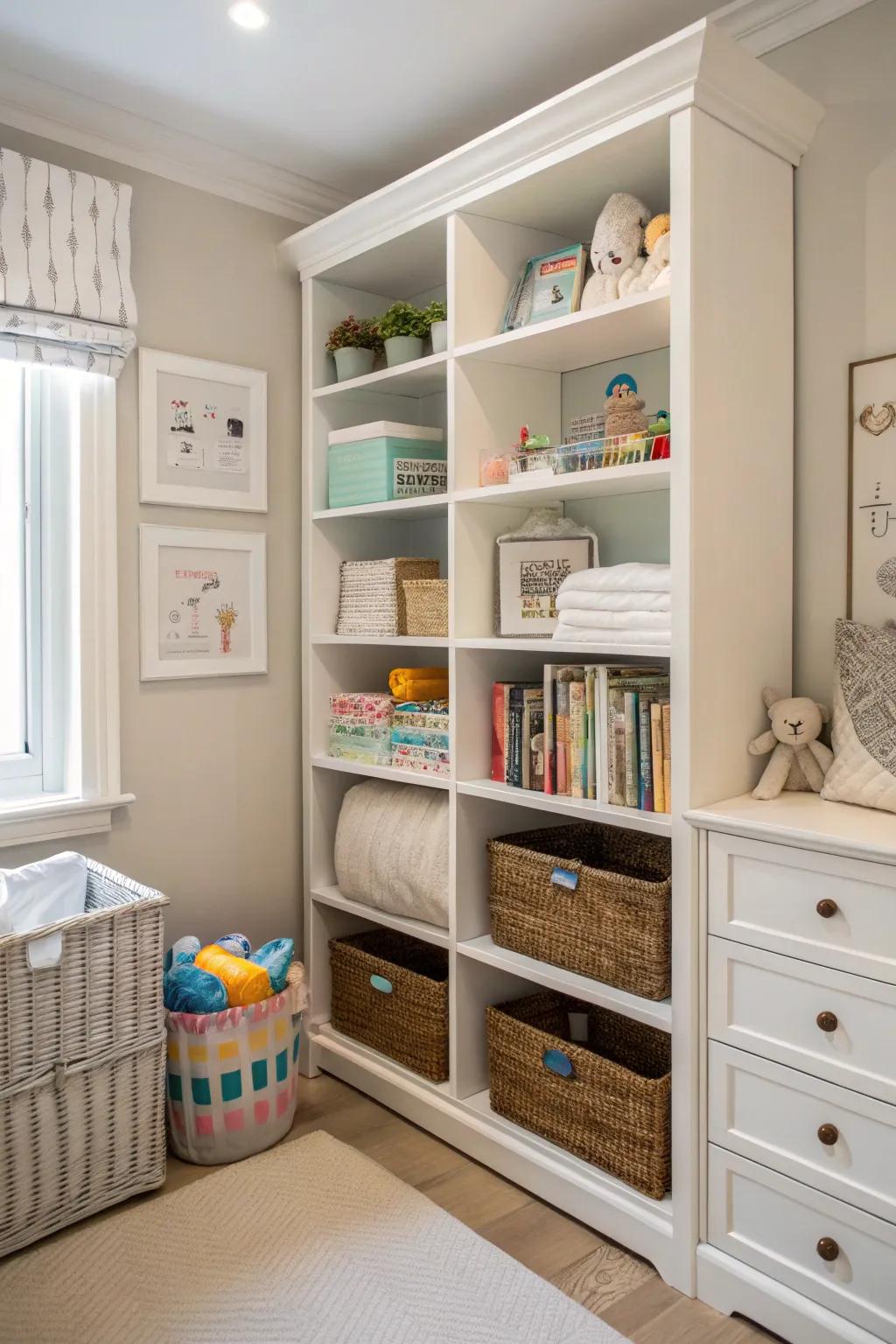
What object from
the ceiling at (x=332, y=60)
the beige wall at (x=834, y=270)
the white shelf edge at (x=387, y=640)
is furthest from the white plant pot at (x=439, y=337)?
the beige wall at (x=834, y=270)

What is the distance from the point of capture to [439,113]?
7.98 feet

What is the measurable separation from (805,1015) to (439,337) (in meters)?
1.74

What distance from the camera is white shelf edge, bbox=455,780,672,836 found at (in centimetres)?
191

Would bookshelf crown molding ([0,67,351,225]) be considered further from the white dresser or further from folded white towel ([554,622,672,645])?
the white dresser

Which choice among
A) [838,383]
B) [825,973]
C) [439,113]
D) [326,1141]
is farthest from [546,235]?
[326,1141]

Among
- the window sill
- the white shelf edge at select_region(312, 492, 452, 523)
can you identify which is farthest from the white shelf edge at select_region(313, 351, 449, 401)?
the window sill

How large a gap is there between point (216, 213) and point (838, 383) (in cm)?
175

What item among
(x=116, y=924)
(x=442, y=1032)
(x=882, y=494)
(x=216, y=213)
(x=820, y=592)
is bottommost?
(x=442, y=1032)

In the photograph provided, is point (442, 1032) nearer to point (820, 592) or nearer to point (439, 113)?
point (820, 592)

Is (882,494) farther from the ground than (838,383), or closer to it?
closer to it

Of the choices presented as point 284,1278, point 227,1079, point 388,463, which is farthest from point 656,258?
point 284,1278

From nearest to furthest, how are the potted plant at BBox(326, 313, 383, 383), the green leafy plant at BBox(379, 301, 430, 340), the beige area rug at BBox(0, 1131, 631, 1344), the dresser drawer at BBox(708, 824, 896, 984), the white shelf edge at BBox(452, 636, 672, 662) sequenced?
the dresser drawer at BBox(708, 824, 896, 984) → the beige area rug at BBox(0, 1131, 631, 1344) → the white shelf edge at BBox(452, 636, 672, 662) → the green leafy plant at BBox(379, 301, 430, 340) → the potted plant at BBox(326, 313, 383, 383)

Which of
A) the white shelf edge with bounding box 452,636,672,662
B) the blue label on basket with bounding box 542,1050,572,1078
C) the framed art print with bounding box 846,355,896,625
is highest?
the framed art print with bounding box 846,355,896,625

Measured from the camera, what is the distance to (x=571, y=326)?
207 centimetres
